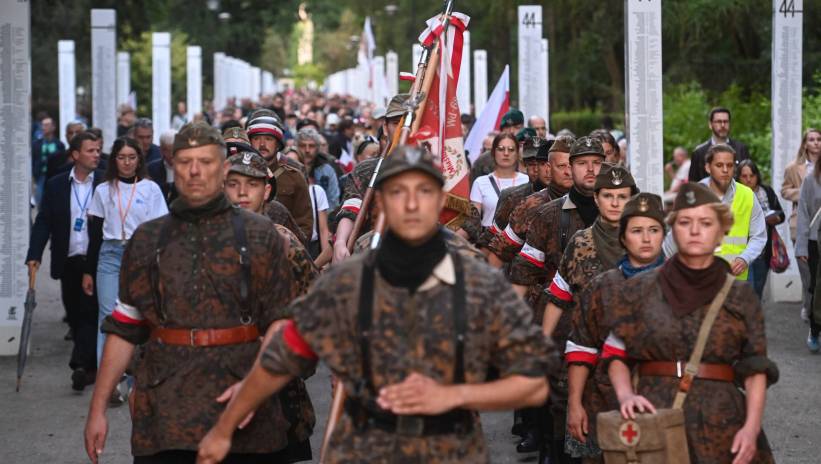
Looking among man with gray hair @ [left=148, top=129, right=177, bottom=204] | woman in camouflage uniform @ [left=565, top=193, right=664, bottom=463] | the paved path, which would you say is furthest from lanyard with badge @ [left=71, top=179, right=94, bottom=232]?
woman in camouflage uniform @ [left=565, top=193, right=664, bottom=463]

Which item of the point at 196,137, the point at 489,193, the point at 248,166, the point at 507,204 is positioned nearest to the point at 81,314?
the point at 489,193

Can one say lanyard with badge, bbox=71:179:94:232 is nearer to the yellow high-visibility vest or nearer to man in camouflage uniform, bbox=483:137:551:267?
man in camouflage uniform, bbox=483:137:551:267

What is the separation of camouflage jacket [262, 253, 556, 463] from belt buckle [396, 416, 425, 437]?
0.9 inches

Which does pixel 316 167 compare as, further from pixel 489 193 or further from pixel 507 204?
pixel 507 204

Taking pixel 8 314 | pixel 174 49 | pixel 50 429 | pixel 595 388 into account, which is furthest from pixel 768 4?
pixel 174 49

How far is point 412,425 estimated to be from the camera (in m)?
4.55

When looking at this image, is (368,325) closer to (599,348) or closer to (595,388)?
(599,348)

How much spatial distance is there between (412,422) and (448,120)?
4035 millimetres

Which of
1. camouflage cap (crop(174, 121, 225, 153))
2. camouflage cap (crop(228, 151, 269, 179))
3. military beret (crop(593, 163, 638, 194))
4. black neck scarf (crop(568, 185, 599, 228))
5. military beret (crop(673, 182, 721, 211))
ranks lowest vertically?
black neck scarf (crop(568, 185, 599, 228))

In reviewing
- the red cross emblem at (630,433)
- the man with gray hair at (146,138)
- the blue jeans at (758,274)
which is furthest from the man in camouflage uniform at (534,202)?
the man with gray hair at (146,138)

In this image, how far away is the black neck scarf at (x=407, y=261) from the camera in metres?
4.50

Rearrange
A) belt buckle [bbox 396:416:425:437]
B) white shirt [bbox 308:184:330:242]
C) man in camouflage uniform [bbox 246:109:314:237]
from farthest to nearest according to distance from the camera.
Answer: white shirt [bbox 308:184:330:242], man in camouflage uniform [bbox 246:109:314:237], belt buckle [bbox 396:416:425:437]

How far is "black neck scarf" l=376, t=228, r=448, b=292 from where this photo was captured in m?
4.50

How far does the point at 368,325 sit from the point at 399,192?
0.40 meters
